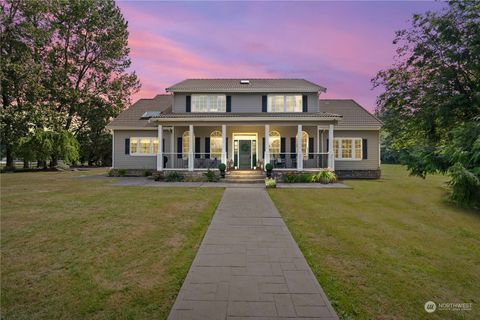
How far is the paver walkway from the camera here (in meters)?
2.67

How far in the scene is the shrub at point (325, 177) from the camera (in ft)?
45.7

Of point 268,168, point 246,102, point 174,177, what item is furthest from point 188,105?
point 268,168

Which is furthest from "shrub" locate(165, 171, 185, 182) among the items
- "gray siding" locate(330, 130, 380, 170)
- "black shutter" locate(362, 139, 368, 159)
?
"black shutter" locate(362, 139, 368, 159)

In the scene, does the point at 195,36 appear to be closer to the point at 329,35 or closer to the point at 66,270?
the point at 329,35

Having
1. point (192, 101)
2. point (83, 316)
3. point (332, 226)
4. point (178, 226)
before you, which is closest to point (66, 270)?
point (83, 316)

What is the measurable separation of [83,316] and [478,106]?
1823 cm

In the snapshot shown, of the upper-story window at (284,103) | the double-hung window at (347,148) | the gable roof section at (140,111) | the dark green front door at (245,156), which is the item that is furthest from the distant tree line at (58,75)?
the double-hung window at (347,148)

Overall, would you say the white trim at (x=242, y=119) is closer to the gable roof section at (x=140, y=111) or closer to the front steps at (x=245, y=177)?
the front steps at (x=245, y=177)

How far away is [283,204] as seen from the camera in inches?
335

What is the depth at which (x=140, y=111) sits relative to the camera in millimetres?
19938

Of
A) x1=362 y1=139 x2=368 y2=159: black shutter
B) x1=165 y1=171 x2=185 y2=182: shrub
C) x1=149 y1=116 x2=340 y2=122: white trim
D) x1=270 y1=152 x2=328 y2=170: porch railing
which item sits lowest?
x1=165 y1=171 x2=185 y2=182: shrub

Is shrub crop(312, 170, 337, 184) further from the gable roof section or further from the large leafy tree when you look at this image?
the gable roof section

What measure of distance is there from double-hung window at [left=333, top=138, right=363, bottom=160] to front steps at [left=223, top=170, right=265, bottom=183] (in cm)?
664

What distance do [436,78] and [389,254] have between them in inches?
594
